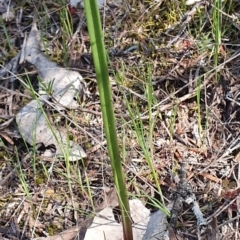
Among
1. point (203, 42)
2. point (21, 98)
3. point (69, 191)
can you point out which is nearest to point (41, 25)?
point (21, 98)

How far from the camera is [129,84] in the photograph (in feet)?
5.12

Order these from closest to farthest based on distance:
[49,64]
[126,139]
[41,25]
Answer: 1. [126,139]
2. [49,64]
3. [41,25]

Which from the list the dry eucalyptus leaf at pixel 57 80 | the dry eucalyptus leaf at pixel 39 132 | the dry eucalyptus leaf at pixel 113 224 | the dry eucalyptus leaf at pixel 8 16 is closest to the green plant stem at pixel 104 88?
the dry eucalyptus leaf at pixel 113 224

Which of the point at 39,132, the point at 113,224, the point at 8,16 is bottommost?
the point at 113,224

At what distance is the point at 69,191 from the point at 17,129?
1.01 feet

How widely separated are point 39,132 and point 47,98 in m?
0.13

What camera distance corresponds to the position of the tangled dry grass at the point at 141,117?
1324 millimetres

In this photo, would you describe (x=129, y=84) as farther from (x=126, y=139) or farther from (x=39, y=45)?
(x=39, y=45)

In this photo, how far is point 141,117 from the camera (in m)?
1.47

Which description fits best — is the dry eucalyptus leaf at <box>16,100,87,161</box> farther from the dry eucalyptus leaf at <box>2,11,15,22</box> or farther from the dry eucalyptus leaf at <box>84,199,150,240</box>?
the dry eucalyptus leaf at <box>2,11,15,22</box>

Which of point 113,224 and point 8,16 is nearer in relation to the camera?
point 113,224

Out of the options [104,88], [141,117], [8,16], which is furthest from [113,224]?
[8,16]

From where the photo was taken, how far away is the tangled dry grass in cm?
132

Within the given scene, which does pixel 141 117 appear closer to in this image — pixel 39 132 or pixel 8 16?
pixel 39 132
